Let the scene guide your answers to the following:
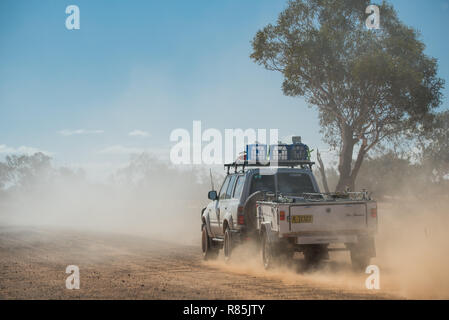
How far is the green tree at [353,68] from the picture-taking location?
31.4 metres

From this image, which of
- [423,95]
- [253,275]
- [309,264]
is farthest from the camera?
[423,95]

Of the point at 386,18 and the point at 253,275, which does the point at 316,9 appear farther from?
the point at 253,275

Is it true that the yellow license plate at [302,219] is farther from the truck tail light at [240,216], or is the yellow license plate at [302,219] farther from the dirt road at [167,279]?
the truck tail light at [240,216]

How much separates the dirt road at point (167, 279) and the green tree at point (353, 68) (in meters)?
16.9

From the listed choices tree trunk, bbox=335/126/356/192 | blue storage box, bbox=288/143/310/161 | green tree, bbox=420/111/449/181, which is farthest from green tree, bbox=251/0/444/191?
green tree, bbox=420/111/449/181

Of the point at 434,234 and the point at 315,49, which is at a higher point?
the point at 315,49

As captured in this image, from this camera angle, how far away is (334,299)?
915cm

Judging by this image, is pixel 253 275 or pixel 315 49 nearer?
pixel 253 275

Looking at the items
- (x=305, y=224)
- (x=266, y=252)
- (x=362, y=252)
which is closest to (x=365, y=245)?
(x=362, y=252)

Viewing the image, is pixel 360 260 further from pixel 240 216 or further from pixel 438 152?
pixel 438 152

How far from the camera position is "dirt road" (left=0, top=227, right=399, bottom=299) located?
389 inches

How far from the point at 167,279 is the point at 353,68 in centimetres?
2157
